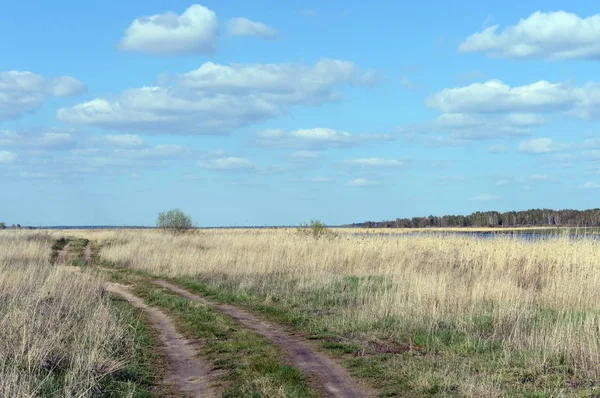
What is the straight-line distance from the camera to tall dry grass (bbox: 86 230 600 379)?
9.81 metres

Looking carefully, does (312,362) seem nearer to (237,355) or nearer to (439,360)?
(237,355)

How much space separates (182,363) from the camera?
862 centimetres

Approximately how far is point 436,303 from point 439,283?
1.29m

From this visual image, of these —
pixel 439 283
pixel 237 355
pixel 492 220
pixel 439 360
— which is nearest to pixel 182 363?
pixel 237 355

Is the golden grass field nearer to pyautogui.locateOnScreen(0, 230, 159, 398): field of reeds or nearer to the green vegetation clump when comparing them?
pyautogui.locateOnScreen(0, 230, 159, 398): field of reeds

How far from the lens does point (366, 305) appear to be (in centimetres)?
1260

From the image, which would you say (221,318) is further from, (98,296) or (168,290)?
(168,290)

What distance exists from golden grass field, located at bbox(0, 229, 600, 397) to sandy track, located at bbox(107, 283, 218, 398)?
0.95 metres

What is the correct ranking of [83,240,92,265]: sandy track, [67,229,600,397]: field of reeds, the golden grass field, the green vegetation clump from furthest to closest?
1. the green vegetation clump
2. [83,240,92,265]: sandy track
3. [67,229,600,397]: field of reeds
4. the golden grass field

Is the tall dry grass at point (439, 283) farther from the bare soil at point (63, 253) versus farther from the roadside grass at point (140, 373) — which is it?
the bare soil at point (63, 253)

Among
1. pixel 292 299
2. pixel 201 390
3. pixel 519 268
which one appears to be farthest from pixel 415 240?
pixel 201 390

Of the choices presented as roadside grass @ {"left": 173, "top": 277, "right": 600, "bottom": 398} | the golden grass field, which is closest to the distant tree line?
the golden grass field

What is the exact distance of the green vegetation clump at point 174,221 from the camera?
51500 mm

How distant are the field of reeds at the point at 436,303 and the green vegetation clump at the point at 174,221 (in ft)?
88.1
